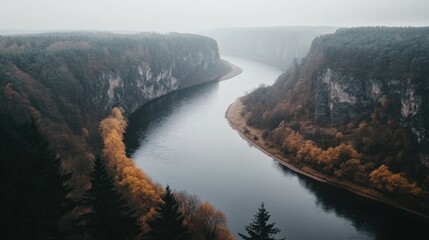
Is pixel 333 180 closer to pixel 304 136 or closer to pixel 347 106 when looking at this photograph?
pixel 304 136

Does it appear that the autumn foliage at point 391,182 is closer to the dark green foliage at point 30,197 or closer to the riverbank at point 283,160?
the riverbank at point 283,160

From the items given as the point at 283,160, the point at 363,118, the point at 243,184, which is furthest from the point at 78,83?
the point at 363,118

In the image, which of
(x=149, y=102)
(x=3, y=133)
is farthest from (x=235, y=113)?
(x=3, y=133)

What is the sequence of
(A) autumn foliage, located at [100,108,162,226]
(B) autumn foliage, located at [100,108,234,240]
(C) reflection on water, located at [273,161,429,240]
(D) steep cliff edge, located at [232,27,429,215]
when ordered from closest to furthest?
1. (B) autumn foliage, located at [100,108,234,240]
2. (A) autumn foliage, located at [100,108,162,226]
3. (C) reflection on water, located at [273,161,429,240]
4. (D) steep cliff edge, located at [232,27,429,215]

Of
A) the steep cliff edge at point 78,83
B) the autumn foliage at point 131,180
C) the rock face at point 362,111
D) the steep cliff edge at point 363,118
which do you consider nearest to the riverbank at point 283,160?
the steep cliff edge at point 363,118

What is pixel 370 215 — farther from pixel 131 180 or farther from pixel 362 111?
pixel 131 180

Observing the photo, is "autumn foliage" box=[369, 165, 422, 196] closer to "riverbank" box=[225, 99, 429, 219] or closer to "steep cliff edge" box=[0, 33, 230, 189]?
"riverbank" box=[225, 99, 429, 219]

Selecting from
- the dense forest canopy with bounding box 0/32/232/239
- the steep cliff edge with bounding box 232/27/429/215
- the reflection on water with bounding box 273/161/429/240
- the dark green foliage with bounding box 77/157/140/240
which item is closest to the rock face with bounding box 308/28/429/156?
the steep cliff edge with bounding box 232/27/429/215
